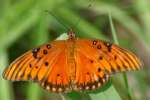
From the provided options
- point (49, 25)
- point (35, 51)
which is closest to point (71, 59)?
point (35, 51)

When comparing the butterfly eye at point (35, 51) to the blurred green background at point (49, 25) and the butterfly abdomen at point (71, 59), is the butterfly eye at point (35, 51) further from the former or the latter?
the blurred green background at point (49, 25)

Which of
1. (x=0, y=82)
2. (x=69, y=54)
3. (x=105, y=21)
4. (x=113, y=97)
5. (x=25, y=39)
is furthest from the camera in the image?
(x=105, y=21)

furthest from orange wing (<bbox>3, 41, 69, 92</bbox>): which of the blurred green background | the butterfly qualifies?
the blurred green background

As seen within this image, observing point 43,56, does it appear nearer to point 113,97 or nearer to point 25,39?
point 113,97

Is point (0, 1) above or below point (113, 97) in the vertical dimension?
above

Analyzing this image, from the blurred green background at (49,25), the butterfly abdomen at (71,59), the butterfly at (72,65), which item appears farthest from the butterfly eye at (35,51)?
the blurred green background at (49,25)

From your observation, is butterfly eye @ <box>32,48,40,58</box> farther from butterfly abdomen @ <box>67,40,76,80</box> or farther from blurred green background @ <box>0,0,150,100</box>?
blurred green background @ <box>0,0,150,100</box>

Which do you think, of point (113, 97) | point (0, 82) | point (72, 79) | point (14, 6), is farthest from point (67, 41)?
point (14, 6)

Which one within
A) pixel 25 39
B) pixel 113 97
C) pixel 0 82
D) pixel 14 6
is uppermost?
pixel 14 6
